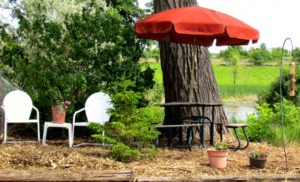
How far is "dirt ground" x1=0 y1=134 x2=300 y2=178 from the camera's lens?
568 cm

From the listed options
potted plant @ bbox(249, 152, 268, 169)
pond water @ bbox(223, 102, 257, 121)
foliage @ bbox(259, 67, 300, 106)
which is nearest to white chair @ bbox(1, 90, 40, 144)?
potted plant @ bbox(249, 152, 268, 169)

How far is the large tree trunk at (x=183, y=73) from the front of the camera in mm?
8062

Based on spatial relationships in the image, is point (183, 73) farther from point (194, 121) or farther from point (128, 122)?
point (128, 122)

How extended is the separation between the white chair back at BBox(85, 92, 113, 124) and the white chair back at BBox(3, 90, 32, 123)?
88cm

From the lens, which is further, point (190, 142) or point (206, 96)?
point (206, 96)

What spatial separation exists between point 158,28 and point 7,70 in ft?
22.1

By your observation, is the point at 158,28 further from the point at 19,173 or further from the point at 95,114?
the point at 19,173

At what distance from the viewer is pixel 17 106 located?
7.66m

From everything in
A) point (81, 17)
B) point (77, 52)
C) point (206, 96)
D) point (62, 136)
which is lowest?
point (62, 136)

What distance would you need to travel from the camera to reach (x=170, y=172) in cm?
556

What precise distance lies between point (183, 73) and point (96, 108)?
1440 mm

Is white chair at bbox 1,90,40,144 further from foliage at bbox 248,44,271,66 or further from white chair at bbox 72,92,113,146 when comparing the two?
foliage at bbox 248,44,271,66

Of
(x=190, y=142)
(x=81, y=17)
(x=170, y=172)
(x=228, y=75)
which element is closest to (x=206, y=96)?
(x=190, y=142)

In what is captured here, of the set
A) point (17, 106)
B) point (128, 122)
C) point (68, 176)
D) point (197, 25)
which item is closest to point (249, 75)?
point (17, 106)
